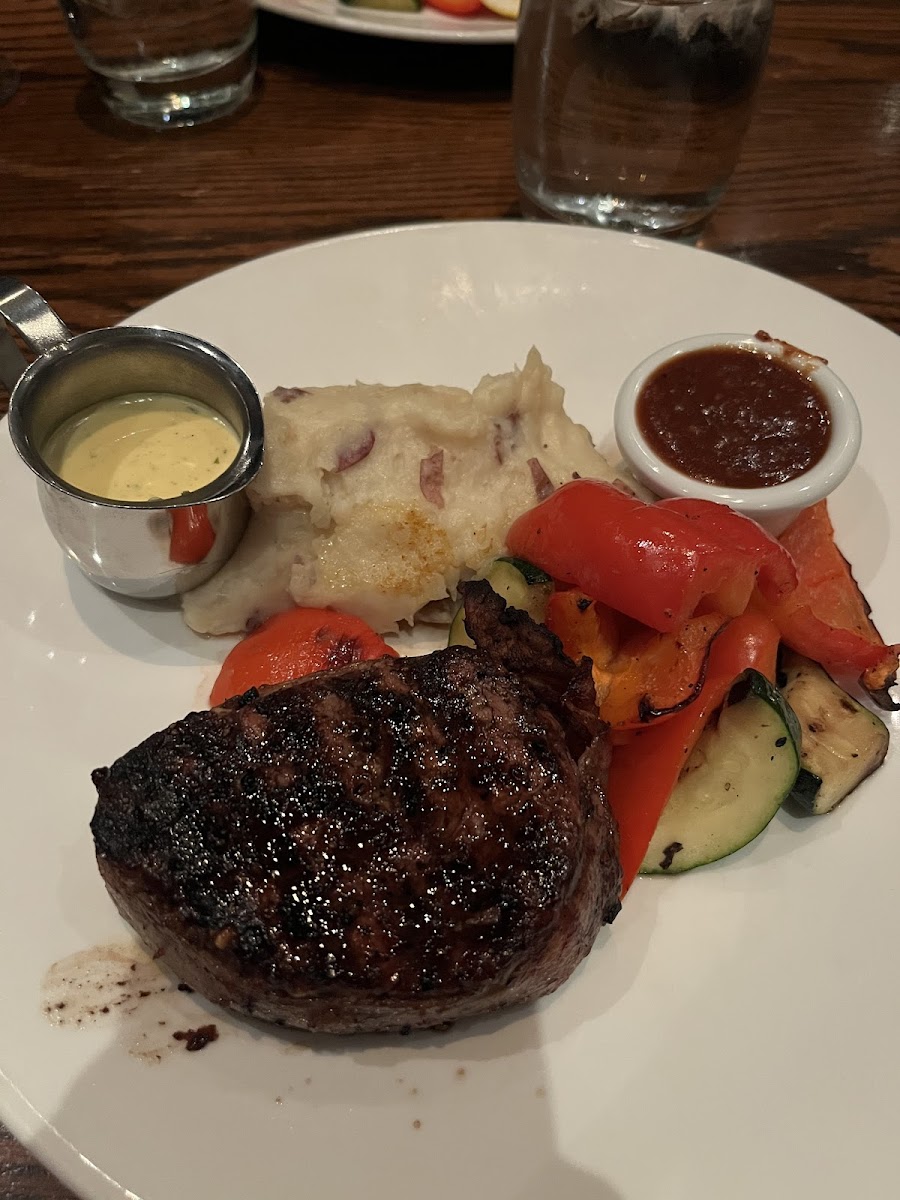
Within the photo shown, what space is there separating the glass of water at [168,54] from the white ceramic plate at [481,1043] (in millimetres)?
2987

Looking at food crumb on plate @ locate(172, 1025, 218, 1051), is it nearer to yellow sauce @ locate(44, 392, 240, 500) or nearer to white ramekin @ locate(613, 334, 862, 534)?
yellow sauce @ locate(44, 392, 240, 500)

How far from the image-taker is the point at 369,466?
307cm

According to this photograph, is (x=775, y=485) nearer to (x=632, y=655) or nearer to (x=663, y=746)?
(x=632, y=655)

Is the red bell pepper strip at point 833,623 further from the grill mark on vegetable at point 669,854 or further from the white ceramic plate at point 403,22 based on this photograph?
the white ceramic plate at point 403,22

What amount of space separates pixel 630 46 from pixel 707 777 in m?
2.93

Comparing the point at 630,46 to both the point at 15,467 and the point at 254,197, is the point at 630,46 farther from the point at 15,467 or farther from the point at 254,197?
the point at 15,467

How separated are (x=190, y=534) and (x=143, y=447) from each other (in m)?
0.42

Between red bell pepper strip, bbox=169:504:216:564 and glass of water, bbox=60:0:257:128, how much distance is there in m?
3.43

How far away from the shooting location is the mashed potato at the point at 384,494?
3.00m

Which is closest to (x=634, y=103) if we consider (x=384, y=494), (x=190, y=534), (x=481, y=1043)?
(x=384, y=494)

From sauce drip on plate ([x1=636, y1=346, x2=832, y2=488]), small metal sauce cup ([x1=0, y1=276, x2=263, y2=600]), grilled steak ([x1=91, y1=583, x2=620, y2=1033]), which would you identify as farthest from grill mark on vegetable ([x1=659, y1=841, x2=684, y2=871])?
small metal sauce cup ([x1=0, y1=276, x2=263, y2=600])

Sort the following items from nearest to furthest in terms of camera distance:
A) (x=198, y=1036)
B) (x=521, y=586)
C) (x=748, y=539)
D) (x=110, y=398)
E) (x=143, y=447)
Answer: (x=198, y=1036) < (x=748, y=539) < (x=521, y=586) < (x=143, y=447) < (x=110, y=398)

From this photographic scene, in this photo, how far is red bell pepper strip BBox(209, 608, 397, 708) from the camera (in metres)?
2.85

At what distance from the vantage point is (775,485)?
9.65ft
